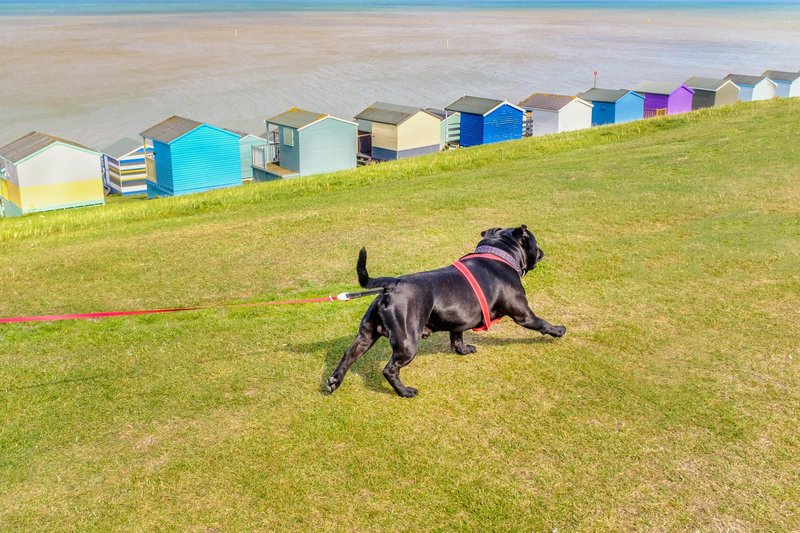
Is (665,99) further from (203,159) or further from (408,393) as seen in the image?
(408,393)

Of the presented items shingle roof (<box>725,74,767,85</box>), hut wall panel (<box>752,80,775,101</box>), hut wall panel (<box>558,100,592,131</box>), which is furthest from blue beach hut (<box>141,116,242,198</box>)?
hut wall panel (<box>752,80,775,101</box>)

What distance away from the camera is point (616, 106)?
49.9 metres

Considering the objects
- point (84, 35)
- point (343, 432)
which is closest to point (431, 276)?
point (343, 432)

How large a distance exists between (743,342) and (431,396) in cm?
401

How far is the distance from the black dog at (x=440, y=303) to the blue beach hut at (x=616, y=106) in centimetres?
4415

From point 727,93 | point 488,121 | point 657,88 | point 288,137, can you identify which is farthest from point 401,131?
point 727,93

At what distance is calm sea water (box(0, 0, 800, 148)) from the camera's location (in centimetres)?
7088

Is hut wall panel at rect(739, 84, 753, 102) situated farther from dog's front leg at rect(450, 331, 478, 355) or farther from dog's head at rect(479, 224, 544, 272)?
dog's front leg at rect(450, 331, 478, 355)

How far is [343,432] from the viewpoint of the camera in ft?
23.8

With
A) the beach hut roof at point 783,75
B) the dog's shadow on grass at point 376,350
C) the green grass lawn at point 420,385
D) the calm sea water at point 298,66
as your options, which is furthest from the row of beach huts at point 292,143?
the dog's shadow on grass at point 376,350

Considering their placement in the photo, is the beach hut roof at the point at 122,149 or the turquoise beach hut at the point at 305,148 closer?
the turquoise beach hut at the point at 305,148

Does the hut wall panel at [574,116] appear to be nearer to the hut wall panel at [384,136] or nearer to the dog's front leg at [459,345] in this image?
the hut wall panel at [384,136]

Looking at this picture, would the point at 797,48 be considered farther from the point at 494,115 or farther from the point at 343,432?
the point at 343,432

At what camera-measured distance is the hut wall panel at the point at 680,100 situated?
5184 centimetres
